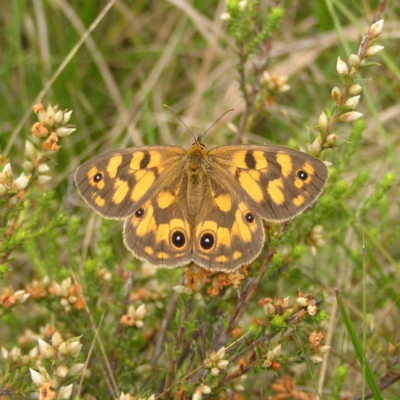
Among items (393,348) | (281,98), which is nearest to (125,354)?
(393,348)

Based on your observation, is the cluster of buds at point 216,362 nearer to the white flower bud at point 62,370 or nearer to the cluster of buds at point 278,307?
the cluster of buds at point 278,307

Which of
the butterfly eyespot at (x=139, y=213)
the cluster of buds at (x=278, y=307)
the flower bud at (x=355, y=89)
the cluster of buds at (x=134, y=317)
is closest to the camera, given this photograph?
the flower bud at (x=355, y=89)

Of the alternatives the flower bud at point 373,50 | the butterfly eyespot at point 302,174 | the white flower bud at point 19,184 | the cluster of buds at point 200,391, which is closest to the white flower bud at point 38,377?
the cluster of buds at point 200,391

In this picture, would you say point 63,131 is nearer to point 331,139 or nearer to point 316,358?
point 331,139

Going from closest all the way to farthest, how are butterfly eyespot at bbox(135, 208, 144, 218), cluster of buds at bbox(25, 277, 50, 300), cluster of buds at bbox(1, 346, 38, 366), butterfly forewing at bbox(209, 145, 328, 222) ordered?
butterfly forewing at bbox(209, 145, 328, 222) < cluster of buds at bbox(1, 346, 38, 366) < butterfly eyespot at bbox(135, 208, 144, 218) < cluster of buds at bbox(25, 277, 50, 300)

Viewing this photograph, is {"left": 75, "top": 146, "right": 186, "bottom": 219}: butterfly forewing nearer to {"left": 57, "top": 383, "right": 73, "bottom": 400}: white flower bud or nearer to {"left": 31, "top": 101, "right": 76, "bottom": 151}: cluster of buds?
{"left": 31, "top": 101, "right": 76, "bottom": 151}: cluster of buds

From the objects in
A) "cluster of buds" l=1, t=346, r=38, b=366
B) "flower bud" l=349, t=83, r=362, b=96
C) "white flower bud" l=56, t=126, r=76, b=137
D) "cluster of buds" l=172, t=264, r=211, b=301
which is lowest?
"cluster of buds" l=1, t=346, r=38, b=366

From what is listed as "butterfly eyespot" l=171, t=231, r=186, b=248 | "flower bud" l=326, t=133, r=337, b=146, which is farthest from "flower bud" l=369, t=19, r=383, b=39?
"butterfly eyespot" l=171, t=231, r=186, b=248
